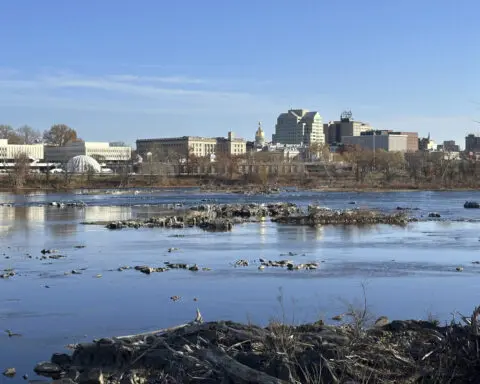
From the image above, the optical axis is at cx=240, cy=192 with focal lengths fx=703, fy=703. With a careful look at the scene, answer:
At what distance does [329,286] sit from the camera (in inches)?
816

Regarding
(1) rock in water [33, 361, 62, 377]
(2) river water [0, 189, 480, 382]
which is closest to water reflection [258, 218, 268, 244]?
(2) river water [0, 189, 480, 382]

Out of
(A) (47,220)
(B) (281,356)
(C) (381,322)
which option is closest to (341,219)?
(A) (47,220)

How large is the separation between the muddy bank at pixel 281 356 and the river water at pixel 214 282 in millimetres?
979

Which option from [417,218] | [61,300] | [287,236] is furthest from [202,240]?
[417,218]

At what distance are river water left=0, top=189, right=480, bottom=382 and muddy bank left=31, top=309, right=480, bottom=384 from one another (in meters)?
0.98

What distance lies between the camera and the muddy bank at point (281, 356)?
1026 cm

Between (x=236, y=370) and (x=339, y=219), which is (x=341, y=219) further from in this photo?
(x=236, y=370)

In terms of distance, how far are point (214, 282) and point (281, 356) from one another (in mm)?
10784

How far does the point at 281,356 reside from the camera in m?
10.9

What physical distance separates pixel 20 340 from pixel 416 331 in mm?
8005

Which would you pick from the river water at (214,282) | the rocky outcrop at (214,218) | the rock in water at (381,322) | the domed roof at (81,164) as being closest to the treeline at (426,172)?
the rocky outcrop at (214,218)

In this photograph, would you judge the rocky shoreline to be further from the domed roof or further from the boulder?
the domed roof

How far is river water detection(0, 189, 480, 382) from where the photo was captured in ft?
53.0

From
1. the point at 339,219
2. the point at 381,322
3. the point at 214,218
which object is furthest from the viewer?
the point at 214,218
